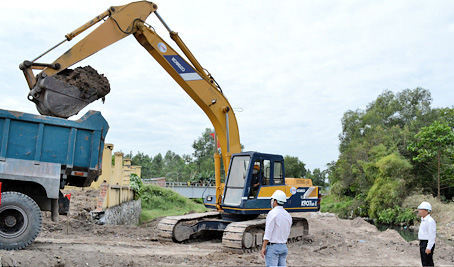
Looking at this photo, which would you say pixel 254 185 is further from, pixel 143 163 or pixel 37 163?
pixel 143 163

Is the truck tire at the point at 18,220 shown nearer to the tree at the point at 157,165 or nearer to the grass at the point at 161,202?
the grass at the point at 161,202

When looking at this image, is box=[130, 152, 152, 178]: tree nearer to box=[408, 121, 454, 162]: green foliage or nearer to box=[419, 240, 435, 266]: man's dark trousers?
box=[408, 121, 454, 162]: green foliage

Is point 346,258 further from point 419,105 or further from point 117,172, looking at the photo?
point 419,105

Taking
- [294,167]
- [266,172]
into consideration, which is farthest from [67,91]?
[294,167]

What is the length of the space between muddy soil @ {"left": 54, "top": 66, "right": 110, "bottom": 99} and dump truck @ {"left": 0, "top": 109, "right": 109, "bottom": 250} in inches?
28.1

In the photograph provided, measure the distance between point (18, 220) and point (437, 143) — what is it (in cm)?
3126

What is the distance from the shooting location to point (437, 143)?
3117 cm

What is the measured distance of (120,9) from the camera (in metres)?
9.98

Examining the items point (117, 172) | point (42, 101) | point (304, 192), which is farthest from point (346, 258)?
point (117, 172)

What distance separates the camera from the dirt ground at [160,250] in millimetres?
7137

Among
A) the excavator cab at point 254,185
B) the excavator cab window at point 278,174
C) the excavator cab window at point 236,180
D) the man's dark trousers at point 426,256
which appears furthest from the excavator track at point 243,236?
A: the man's dark trousers at point 426,256

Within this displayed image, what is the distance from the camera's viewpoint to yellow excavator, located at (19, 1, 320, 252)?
8242 mm

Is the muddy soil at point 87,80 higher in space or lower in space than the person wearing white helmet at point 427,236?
higher

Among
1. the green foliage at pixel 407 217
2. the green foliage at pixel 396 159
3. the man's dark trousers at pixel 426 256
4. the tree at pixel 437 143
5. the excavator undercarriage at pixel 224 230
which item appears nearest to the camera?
the man's dark trousers at pixel 426 256
